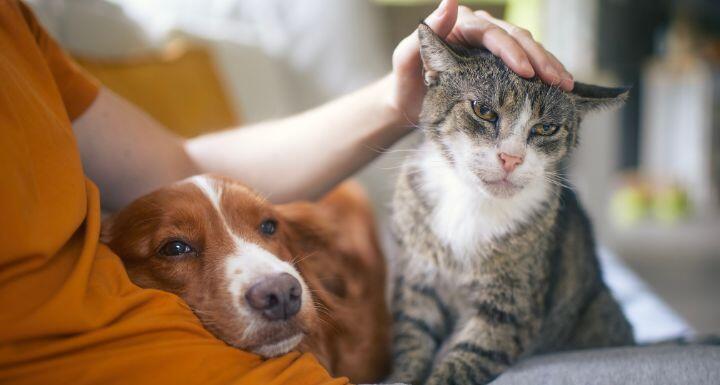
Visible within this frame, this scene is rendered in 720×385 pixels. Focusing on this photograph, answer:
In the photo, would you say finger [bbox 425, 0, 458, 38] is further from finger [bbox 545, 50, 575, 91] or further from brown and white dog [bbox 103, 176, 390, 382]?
brown and white dog [bbox 103, 176, 390, 382]

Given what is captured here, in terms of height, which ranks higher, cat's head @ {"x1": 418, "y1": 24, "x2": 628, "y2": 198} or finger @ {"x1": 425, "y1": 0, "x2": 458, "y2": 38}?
finger @ {"x1": 425, "y1": 0, "x2": 458, "y2": 38}

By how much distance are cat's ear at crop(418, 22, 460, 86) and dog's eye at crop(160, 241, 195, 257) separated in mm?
485

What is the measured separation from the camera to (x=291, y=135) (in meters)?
1.27

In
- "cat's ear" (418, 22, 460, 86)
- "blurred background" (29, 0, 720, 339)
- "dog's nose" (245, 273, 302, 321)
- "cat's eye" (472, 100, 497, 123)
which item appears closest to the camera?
"dog's nose" (245, 273, 302, 321)

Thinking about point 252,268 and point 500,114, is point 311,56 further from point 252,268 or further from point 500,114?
point 252,268

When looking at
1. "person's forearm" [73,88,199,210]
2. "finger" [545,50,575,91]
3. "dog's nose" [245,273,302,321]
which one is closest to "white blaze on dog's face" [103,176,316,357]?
"dog's nose" [245,273,302,321]

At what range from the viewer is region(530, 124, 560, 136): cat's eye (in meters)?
1.07

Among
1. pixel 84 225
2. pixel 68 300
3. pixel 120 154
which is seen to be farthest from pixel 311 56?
pixel 68 300

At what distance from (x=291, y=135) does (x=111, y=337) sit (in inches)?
23.8

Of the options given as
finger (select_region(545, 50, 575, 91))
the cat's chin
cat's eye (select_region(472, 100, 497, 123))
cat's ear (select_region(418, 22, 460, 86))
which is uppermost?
finger (select_region(545, 50, 575, 91))

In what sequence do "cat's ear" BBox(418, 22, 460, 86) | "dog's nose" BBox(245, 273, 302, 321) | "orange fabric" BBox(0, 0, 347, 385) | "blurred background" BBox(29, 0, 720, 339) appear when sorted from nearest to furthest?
1. "orange fabric" BBox(0, 0, 347, 385)
2. "dog's nose" BBox(245, 273, 302, 321)
3. "cat's ear" BBox(418, 22, 460, 86)
4. "blurred background" BBox(29, 0, 720, 339)

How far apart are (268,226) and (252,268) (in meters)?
0.17

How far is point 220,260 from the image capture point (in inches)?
36.3

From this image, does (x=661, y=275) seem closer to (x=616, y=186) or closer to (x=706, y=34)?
(x=616, y=186)
